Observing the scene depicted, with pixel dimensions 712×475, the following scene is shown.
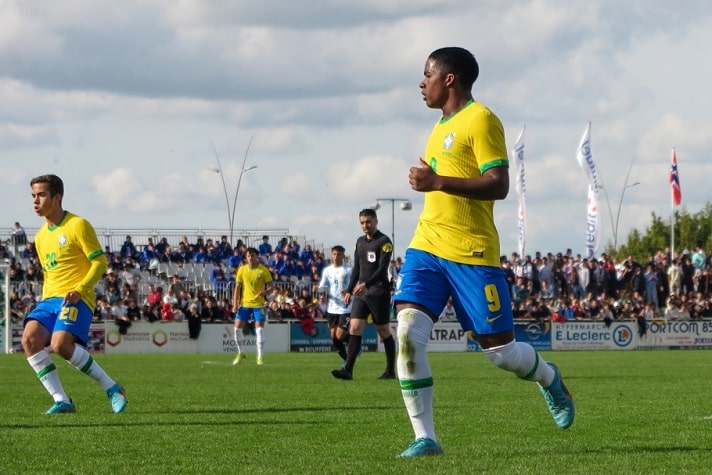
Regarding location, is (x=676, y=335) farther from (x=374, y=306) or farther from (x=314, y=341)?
(x=374, y=306)

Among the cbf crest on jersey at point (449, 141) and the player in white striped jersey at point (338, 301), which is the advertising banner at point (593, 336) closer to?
the player in white striped jersey at point (338, 301)

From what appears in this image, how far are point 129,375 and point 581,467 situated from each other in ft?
47.0

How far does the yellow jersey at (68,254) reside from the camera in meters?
11.4

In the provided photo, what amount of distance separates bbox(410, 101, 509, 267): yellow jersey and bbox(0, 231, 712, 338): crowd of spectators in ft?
102

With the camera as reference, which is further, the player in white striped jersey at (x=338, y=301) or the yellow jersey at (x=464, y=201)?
the player in white striped jersey at (x=338, y=301)

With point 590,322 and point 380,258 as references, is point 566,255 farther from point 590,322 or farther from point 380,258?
point 380,258

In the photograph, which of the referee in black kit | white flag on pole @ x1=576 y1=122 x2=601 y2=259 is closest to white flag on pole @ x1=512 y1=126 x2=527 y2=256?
white flag on pole @ x1=576 y1=122 x2=601 y2=259

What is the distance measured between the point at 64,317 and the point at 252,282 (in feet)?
46.5

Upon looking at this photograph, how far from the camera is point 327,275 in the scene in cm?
2175

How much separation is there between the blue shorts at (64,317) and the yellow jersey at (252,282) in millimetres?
13537

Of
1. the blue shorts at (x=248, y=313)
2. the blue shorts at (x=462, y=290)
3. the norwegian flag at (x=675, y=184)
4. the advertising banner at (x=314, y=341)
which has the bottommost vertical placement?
the advertising banner at (x=314, y=341)

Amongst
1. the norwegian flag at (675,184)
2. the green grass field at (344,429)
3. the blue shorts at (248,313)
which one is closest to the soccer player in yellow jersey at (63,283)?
the green grass field at (344,429)

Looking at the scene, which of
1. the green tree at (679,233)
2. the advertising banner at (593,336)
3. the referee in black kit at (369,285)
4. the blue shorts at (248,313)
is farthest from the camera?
the green tree at (679,233)

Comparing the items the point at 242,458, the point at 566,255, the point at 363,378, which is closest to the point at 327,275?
the point at 363,378
